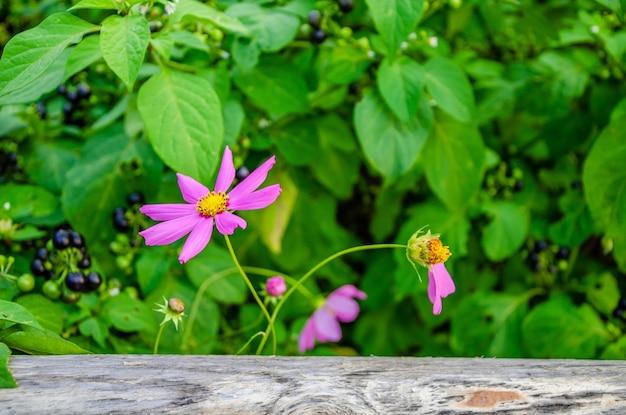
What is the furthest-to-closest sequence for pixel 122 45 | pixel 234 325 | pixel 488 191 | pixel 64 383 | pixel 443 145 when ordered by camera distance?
pixel 488 191
pixel 234 325
pixel 443 145
pixel 122 45
pixel 64 383

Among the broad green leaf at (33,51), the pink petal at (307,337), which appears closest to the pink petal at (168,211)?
the broad green leaf at (33,51)

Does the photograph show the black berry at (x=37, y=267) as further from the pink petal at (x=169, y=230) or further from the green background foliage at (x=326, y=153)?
the pink petal at (x=169, y=230)

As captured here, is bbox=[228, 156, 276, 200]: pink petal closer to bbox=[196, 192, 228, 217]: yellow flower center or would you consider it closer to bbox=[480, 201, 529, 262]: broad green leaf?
bbox=[196, 192, 228, 217]: yellow flower center

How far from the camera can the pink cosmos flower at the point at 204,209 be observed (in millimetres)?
927

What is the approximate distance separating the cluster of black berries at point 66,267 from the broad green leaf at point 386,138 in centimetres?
58

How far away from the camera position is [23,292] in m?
1.20

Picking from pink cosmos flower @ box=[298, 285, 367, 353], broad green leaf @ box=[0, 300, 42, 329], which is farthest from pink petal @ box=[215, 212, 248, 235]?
pink cosmos flower @ box=[298, 285, 367, 353]

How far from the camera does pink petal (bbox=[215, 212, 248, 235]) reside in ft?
2.98

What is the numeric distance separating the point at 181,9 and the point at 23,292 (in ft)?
1.82

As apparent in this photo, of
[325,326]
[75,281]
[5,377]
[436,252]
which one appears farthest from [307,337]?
[5,377]

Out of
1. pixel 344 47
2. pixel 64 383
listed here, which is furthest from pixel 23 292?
pixel 344 47


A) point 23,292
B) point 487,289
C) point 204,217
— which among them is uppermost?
point 204,217

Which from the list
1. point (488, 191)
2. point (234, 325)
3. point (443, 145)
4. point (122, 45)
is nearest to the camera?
point (122, 45)

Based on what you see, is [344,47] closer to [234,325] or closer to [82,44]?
[82,44]
